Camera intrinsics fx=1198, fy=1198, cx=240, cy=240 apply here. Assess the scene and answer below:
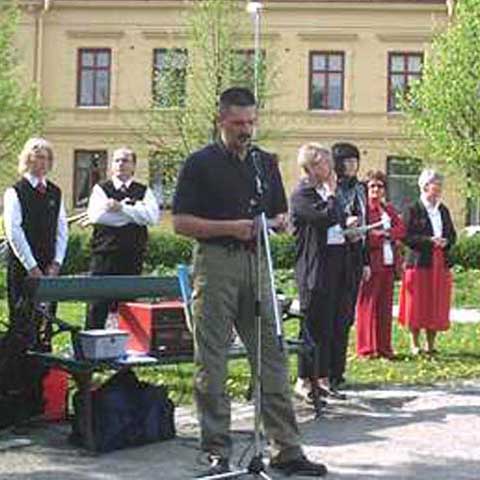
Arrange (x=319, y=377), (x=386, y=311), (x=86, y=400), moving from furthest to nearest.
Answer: (x=386, y=311), (x=319, y=377), (x=86, y=400)

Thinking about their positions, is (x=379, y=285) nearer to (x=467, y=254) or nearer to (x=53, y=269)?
(x=53, y=269)

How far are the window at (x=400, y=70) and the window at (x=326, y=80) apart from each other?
171 cm

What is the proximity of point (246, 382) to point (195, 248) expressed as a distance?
3439 millimetres

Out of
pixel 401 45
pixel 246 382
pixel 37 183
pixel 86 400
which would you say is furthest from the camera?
pixel 401 45

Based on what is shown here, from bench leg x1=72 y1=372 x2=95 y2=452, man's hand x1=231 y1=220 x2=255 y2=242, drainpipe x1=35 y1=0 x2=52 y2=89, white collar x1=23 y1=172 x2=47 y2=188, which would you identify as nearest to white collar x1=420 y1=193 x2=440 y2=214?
white collar x1=23 y1=172 x2=47 y2=188

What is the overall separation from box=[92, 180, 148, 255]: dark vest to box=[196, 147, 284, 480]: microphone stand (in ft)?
10.5

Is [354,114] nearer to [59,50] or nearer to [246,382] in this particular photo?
[59,50]

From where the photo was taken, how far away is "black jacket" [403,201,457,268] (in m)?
12.0

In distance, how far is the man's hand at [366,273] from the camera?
422 inches

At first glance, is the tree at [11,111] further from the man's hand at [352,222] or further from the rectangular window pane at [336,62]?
the man's hand at [352,222]

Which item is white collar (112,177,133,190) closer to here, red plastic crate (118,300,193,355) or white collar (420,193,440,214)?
red plastic crate (118,300,193,355)

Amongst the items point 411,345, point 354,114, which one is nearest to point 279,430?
point 411,345

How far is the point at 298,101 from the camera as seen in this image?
42688 millimetres

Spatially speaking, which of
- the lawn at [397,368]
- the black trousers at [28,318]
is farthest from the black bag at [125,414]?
the lawn at [397,368]
